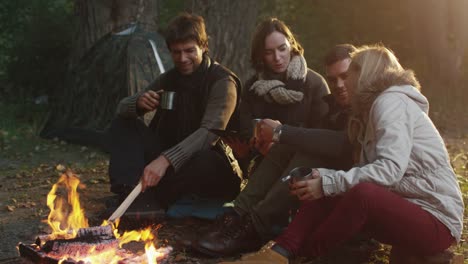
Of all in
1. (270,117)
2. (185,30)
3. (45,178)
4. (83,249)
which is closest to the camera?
(83,249)

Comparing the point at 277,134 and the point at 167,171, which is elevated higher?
the point at 277,134

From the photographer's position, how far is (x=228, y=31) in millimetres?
7988

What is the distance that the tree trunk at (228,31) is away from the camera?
7.92m

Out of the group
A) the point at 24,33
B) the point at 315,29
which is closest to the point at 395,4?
the point at 315,29

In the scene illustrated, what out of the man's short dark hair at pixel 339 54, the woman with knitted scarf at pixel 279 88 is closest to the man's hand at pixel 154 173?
the woman with knitted scarf at pixel 279 88

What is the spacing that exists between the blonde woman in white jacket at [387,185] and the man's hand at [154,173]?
39.2 inches

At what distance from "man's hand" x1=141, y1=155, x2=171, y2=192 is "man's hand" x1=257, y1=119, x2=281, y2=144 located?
650 mm

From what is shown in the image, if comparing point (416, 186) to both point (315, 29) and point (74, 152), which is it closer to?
point (74, 152)

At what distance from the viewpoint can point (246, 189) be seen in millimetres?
4172

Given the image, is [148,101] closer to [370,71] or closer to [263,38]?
[263,38]

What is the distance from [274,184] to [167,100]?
105cm

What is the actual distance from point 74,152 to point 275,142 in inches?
171

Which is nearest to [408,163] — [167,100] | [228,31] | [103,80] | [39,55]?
[167,100]

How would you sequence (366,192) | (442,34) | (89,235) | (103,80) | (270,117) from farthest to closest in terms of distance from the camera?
(442,34), (103,80), (270,117), (89,235), (366,192)
